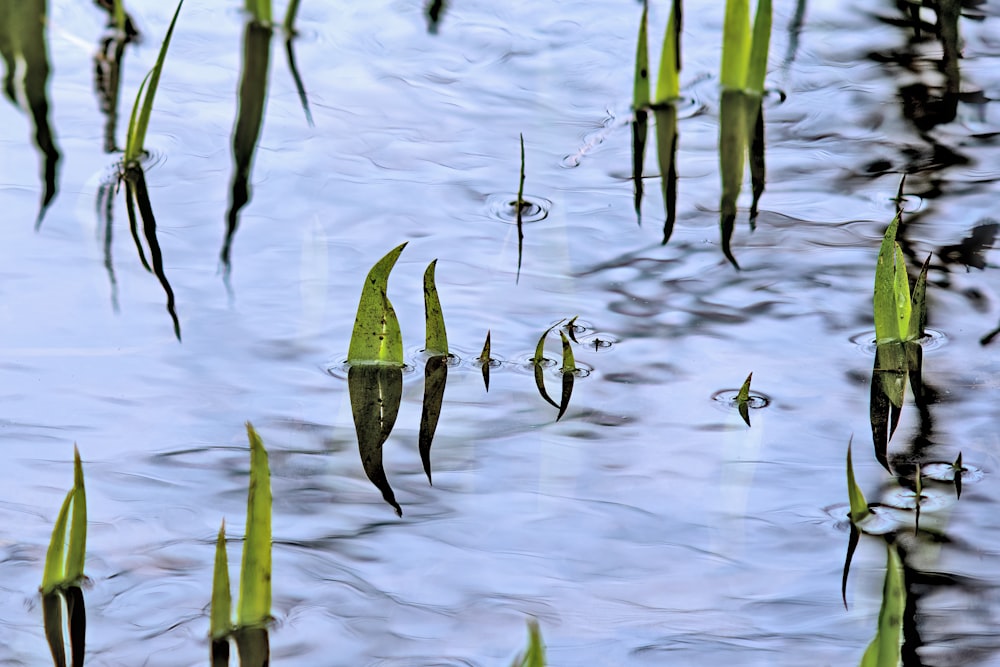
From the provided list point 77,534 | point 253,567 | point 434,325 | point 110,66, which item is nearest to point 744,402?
point 434,325

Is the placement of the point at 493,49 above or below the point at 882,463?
above

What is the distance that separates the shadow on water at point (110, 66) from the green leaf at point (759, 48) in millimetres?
1198

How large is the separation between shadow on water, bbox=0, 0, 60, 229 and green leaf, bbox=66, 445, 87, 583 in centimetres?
99

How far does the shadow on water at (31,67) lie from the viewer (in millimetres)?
2178

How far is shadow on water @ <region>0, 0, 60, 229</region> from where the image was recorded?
218 cm

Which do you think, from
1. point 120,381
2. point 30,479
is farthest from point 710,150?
point 30,479

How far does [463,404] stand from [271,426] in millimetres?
254

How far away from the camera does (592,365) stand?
1690 millimetres

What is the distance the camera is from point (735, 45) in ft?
7.70

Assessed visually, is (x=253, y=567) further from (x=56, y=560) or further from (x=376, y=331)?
(x=376, y=331)

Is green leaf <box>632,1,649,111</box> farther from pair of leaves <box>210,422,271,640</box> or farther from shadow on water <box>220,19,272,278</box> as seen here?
pair of leaves <box>210,422,271,640</box>

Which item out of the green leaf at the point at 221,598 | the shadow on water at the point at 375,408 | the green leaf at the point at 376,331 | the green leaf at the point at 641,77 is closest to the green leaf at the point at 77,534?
Answer: the green leaf at the point at 221,598

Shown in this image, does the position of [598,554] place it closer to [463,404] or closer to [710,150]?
[463,404]

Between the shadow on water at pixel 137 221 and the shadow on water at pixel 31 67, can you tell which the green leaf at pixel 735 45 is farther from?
the shadow on water at pixel 31 67
